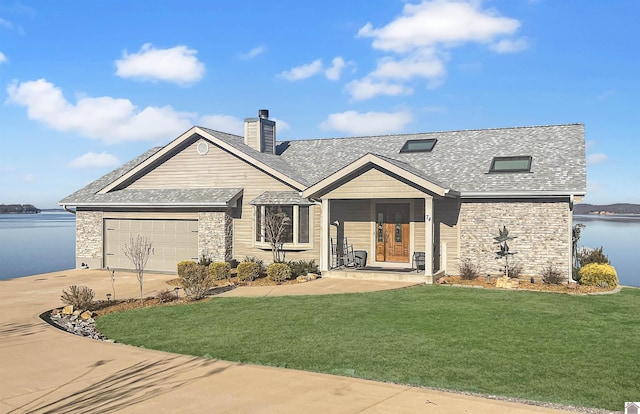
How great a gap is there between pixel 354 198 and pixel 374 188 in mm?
808

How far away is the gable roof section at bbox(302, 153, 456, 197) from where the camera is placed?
657 inches

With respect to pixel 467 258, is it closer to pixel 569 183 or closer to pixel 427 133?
pixel 569 183

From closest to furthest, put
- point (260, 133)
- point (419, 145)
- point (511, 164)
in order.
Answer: point (511, 164) → point (419, 145) → point (260, 133)

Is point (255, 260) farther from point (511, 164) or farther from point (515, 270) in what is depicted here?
point (511, 164)

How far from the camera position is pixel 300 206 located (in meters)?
20.1

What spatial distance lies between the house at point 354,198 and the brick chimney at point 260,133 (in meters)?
0.06

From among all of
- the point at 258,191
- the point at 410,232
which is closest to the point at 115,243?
the point at 258,191

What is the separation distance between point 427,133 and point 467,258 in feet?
25.2

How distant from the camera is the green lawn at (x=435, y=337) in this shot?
7320 mm

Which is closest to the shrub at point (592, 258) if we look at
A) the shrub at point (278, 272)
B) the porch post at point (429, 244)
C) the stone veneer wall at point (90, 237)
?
the porch post at point (429, 244)

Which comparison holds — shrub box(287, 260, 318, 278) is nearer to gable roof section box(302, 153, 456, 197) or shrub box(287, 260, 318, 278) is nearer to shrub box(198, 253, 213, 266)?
gable roof section box(302, 153, 456, 197)

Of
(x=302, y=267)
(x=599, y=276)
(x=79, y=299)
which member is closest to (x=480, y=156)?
(x=599, y=276)

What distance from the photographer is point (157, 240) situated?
22.0 metres

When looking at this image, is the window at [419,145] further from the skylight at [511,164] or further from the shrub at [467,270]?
the shrub at [467,270]
